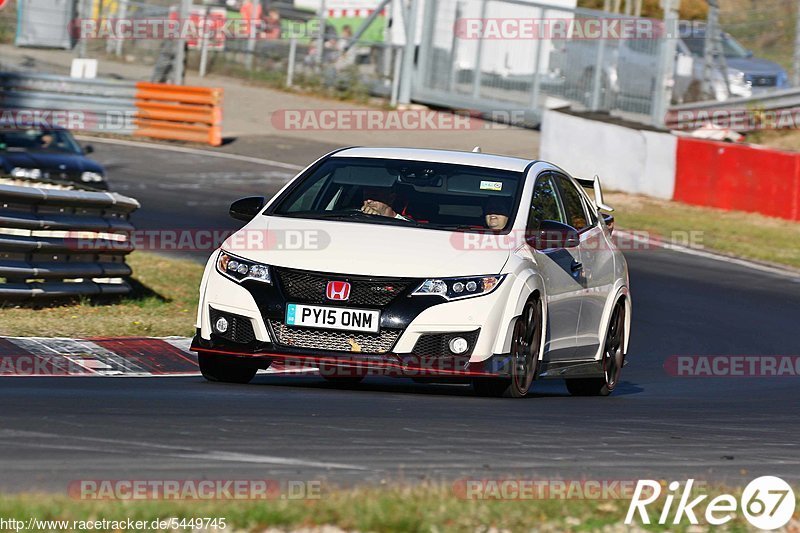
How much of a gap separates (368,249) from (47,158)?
15.4 meters

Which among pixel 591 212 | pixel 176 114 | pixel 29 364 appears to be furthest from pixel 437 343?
pixel 176 114

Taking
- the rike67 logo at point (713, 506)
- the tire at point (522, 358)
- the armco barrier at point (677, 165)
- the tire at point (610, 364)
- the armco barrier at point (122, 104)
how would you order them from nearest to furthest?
the rike67 logo at point (713, 506) → the tire at point (522, 358) → the tire at point (610, 364) → the armco barrier at point (677, 165) → the armco barrier at point (122, 104)

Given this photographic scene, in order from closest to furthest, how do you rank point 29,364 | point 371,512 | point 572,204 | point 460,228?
point 371,512 < point 460,228 < point 29,364 < point 572,204

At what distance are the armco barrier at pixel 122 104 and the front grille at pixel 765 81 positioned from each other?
37.6 feet

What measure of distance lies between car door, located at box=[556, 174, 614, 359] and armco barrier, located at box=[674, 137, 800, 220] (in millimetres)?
13265

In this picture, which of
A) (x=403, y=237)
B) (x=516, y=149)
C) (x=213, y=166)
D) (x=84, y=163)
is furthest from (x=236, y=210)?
(x=516, y=149)

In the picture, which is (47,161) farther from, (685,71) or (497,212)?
(685,71)

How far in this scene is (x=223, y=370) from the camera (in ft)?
30.1

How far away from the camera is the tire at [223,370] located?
358 inches

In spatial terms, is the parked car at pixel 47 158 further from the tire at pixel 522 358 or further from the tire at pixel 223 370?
the tire at pixel 522 358

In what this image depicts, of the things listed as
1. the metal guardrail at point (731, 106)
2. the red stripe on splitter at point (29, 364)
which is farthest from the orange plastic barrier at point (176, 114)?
the red stripe on splitter at point (29, 364)

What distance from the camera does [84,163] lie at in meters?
23.0

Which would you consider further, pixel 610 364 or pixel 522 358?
pixel 610 364

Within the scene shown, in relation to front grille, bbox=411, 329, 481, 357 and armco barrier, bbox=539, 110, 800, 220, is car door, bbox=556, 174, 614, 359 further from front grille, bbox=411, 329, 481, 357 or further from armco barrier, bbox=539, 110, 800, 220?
armco barrier, bbox=539, 110, 800, 220
